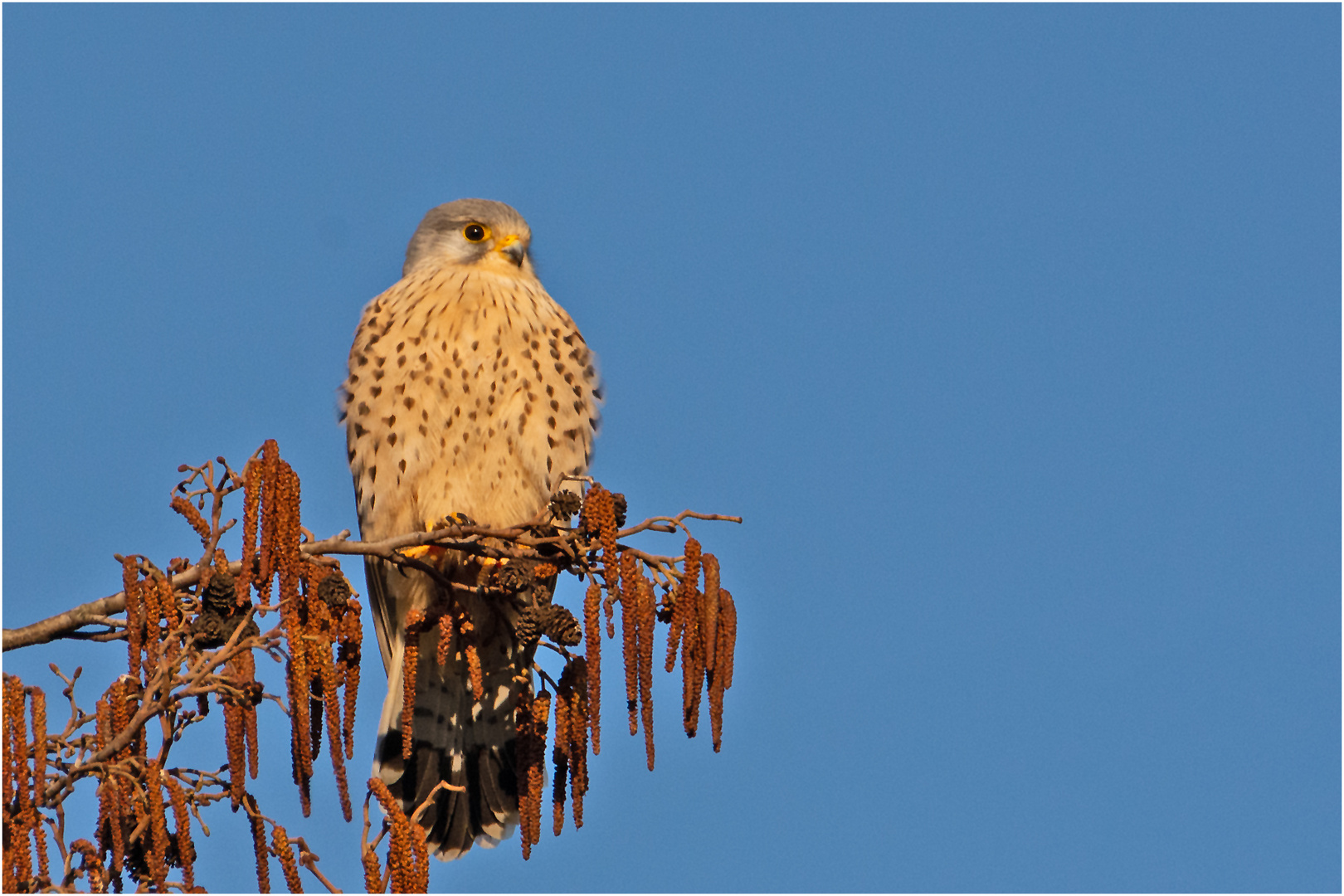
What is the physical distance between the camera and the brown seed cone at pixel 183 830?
3.53 meters

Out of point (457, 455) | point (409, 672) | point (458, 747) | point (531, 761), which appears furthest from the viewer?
point (457, 455)

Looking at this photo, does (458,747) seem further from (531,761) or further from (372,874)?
(372,874)

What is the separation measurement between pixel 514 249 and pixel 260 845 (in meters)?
4.00

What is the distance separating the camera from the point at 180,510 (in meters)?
3.99

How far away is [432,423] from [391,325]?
1.56 ft

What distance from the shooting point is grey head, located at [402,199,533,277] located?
725 cm

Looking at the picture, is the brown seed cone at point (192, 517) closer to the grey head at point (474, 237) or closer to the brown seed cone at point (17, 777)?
the brown seed cone at point (17, 777)

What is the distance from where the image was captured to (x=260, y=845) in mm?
3600

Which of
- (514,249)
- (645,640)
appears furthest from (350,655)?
(514,249)

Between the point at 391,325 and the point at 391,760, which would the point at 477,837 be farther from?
the point at 391,325

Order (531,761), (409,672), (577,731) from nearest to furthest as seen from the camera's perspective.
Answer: (409,672), (577,731), (531,761)

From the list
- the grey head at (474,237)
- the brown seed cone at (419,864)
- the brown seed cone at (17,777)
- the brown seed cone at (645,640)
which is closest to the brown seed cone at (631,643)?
the brown seed cone at (645,640)

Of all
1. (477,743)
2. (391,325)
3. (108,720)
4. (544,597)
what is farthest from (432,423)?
(108,720)

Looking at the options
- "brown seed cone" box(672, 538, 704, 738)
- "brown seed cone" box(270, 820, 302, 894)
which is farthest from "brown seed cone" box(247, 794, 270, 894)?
"brown seed cone" box(672, 538, 704, 738)
